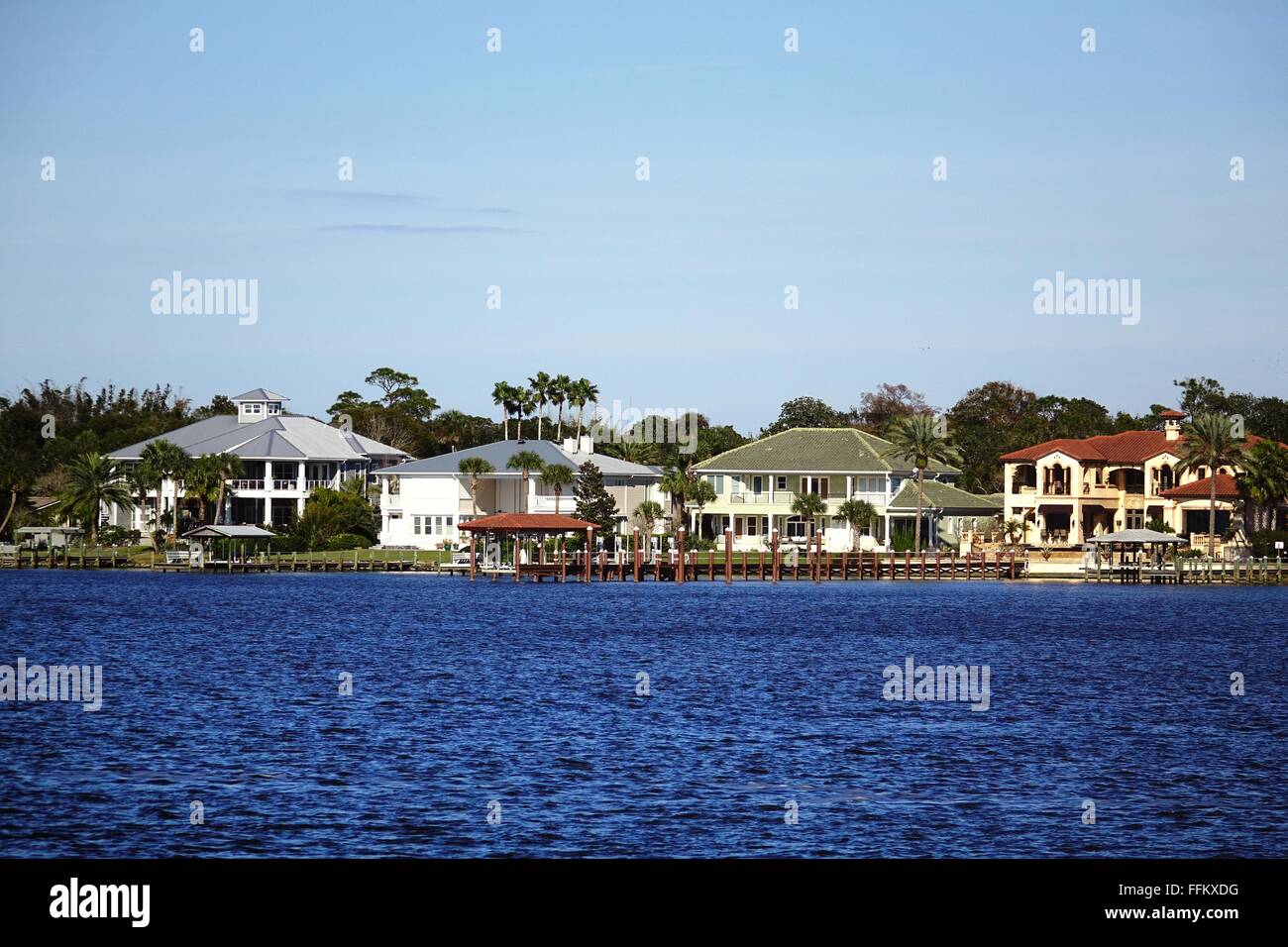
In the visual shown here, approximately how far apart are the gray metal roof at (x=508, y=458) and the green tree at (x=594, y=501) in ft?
7.06

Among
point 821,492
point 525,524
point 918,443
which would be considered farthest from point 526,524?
point 918,443

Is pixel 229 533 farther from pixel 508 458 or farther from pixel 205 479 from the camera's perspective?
pixel 508 458

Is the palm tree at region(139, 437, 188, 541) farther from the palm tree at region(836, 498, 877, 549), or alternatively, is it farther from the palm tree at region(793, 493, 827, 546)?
the palm tree at region(836, 498, 877, 549)

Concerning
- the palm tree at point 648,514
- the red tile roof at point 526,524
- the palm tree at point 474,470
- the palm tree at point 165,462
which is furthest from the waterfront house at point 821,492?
the palm tree at point 165,462

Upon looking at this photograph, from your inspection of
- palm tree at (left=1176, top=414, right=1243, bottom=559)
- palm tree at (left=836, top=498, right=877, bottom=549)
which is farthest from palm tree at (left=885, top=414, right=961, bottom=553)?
palm tree at (left=1176, top=414, right=1243, bottom=559)

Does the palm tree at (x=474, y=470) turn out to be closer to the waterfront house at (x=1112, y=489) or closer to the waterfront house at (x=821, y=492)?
the waterfront house at (x=821, y=492)

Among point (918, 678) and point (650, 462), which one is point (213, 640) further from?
point (650, 462)

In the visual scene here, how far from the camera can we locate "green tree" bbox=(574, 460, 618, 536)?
360 feet

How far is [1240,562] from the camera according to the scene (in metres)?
102

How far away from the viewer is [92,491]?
115 metres

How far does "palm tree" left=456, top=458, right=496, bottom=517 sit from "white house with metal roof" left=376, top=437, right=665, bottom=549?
23 cm

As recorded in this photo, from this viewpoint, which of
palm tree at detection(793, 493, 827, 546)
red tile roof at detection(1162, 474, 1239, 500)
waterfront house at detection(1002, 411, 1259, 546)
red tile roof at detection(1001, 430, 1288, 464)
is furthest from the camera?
palm tree at detection(793, 493, 827, 546)

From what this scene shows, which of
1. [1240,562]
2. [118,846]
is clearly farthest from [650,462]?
[118,846]
